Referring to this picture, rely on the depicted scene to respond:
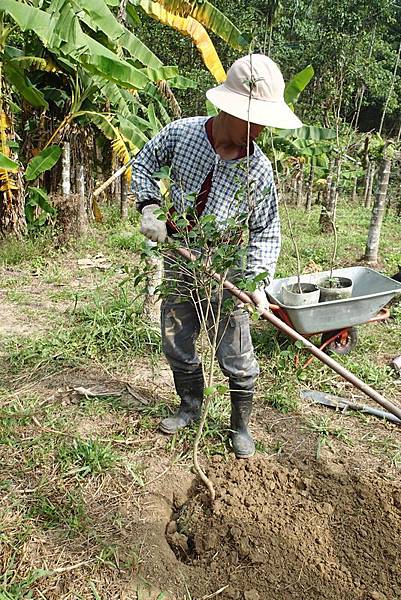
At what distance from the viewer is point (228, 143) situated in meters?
2.53

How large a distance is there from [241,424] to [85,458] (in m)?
0.88

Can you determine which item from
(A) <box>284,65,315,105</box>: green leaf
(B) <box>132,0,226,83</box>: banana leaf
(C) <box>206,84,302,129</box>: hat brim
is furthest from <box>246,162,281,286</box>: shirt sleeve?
(B) <box>132,0,226,83</box>: banana leaf

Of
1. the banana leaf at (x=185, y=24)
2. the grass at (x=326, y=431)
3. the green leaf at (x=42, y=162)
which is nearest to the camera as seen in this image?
the grass at (x=326, y=431)

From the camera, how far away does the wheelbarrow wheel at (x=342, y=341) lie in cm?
427

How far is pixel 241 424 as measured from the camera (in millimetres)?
3070

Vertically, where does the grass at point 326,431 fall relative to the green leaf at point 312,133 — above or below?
below

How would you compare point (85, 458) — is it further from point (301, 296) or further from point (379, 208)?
point (379, 208)

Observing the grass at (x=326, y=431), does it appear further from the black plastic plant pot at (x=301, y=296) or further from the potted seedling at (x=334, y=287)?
the potted seedling at (x=334, y=287)

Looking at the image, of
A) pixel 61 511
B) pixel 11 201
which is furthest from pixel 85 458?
pixel 11 201

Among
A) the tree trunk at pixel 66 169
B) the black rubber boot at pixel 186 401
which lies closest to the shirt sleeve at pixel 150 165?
the black rubber boot at pixel 186 401

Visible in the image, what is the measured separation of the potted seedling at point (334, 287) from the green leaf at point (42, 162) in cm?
379

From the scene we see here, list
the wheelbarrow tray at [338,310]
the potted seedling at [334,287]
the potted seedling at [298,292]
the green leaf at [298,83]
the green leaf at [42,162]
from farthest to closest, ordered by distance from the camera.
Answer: the green leaf at [298,83], the green leaf at [42,162], the potted seedling at [334,287], the potted seedling at [298,292], the wheelbarrow tray at [338,310]

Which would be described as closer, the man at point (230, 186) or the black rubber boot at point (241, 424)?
the man at point (230, 186)

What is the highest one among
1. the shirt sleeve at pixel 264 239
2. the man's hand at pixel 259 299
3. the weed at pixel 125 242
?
the shirt sleeve at pixel 264 239
